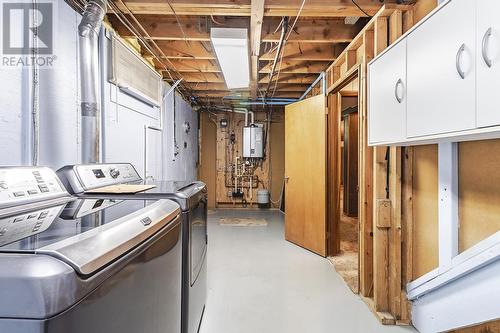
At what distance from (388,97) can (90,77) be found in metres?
1.99

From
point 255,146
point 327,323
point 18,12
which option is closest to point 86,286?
point 18,12

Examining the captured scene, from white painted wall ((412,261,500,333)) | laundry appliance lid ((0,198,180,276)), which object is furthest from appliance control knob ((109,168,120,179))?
white painted wall ((412,261,500,333))

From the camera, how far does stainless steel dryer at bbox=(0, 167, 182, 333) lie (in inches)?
20.4

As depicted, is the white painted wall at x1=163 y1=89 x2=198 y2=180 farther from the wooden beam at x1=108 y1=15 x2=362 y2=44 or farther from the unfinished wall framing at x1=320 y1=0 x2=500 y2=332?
the unfinished wall framing at x1=320 y1=0 x2=500 y2=332

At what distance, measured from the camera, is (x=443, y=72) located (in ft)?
4.26

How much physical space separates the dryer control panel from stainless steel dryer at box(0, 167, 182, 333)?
13cm

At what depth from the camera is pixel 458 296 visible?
1.56 m

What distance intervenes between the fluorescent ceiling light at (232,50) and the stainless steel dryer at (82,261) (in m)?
1.76

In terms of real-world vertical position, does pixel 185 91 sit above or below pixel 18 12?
above

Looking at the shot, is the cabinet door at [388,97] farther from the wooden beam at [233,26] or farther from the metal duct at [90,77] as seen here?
the metal duct at [90,77]

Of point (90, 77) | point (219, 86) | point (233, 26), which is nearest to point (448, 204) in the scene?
point (233, 26)

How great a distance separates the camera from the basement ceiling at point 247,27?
7.20 feet

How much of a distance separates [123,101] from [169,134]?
Answer: 1.57 meters

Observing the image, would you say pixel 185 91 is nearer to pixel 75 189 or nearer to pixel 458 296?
pixel 75 189
